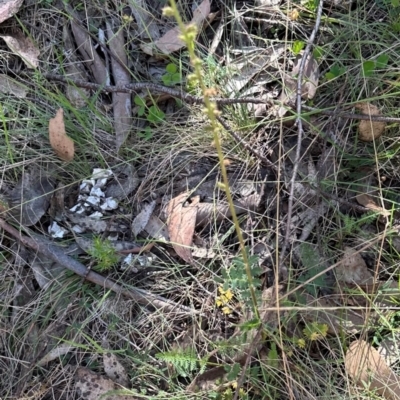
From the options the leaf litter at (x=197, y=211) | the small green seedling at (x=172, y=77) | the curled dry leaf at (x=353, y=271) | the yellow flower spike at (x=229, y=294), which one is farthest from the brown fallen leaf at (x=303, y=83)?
the yellow flower spike at (x=229, y=294)

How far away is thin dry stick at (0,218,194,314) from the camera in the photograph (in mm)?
2137

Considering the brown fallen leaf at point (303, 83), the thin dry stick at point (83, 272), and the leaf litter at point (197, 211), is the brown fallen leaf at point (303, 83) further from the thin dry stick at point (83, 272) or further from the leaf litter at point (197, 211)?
the thin dry stick at point (83, 272)

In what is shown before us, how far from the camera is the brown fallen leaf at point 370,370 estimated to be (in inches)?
76.8

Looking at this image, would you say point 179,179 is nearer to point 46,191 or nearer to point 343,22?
point 46,191

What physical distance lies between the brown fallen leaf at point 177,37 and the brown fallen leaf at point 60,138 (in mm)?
539

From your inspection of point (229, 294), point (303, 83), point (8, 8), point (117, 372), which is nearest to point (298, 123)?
point (303, 83)

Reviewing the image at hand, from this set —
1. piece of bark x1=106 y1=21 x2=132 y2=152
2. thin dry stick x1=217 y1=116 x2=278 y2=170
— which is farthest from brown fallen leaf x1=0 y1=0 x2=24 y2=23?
thin dry stick x1=217 y1=116 x2=278 y2=170

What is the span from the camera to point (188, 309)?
6.95 ft

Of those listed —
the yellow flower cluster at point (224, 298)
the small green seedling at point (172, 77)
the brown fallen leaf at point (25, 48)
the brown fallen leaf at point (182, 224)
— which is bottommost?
the yellow flower cluster at point (224, 298)

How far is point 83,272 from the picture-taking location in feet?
7.20

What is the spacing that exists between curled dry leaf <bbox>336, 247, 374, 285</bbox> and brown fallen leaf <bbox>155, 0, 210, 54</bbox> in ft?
3.78

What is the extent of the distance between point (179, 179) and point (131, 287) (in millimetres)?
491

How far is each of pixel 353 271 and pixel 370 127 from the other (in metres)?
0.56

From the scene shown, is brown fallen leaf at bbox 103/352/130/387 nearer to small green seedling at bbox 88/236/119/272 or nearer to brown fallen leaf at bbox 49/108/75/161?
small green seedling at bbox 88/236/119/272
